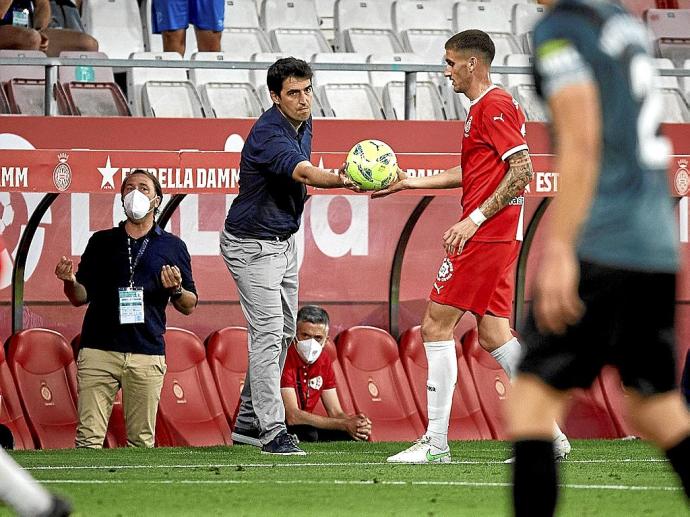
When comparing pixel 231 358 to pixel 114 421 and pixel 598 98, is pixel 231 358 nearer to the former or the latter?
pixel 114 421

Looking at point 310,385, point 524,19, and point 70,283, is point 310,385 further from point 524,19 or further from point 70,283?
point 524,19

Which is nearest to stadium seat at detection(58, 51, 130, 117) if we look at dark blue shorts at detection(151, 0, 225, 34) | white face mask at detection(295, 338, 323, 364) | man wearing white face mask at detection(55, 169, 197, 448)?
dark blue shorts at detection(151, 0, 225, 34)

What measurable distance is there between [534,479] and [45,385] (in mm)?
6859

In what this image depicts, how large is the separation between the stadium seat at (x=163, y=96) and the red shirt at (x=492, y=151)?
4762mm

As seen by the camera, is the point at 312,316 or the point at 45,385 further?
the point at 45,385

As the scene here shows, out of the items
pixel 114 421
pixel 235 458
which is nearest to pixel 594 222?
pixel 235 458

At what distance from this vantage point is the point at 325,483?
20.6 ft

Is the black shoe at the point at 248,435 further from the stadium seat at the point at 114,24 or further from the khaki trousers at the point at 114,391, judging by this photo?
the stadium seat at the point at 114,24

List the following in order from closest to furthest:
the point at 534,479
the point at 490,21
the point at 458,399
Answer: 1. the point at 534,479
2. the point at 458,399
3. the point at 490,21

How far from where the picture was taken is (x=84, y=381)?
9234 millimetres

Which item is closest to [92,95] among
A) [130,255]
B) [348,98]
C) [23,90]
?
[23,90]

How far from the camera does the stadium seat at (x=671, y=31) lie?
14.5m

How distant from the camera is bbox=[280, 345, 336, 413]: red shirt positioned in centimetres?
966

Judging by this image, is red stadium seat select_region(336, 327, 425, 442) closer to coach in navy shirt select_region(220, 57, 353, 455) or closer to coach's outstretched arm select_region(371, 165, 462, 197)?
coach in navy shirt select_region(220, 57, 353, 455)
